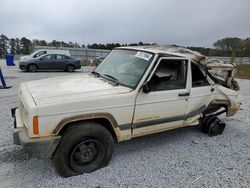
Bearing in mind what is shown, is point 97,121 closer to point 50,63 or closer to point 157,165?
point 157,165

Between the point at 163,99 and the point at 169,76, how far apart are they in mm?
487

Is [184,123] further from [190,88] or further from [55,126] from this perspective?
[55,126]

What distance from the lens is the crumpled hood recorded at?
9.48 feet

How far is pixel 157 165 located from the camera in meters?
3.47

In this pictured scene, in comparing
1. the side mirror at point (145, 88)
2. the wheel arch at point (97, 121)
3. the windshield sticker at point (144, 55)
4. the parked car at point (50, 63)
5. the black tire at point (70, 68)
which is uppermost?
the windshield sticker at point (144, 55)

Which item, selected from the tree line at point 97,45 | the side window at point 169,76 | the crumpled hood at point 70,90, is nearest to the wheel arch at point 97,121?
the crumpled hood at point 70,90

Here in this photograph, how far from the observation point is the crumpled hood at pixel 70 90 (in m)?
2.89

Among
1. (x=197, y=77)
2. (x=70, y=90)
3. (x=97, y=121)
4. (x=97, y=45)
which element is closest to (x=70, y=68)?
(x=197, y=77)

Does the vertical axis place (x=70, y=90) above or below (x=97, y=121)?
above

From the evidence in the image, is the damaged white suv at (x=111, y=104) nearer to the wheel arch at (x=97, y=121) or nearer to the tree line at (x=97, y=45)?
the wheel arch at (x=97, y=121)

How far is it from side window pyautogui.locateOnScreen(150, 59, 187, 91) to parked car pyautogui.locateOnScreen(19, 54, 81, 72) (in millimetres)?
14856

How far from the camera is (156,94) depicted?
138 inches

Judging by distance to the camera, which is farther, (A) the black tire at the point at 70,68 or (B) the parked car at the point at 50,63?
(A) the black tire at the point at 70,68

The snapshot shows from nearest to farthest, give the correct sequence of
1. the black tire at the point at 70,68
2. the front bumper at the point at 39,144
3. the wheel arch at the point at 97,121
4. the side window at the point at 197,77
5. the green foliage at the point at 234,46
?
the front bumper at the point at 39,144 → the wheel arch at the point at 97,121 → the side window at the point at 197,77 → the black tire at the point at 70,68 → the green foliage at the point at 234,46
